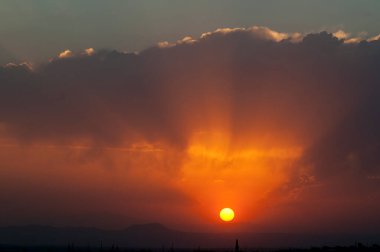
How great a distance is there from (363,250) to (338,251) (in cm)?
435

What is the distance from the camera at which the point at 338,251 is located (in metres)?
99.2

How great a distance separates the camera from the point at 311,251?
103 metres

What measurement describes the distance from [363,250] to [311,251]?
9.67m

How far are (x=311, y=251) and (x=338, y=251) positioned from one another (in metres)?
5.49

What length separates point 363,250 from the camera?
9775 centimetres
